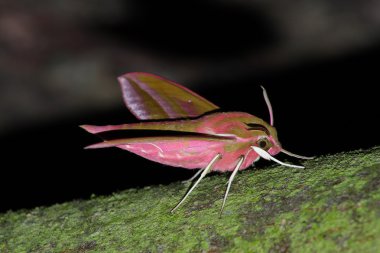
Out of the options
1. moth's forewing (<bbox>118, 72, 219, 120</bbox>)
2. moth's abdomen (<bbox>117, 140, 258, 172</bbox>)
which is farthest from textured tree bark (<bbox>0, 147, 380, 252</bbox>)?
moth's forewing (<bbox>118, 72, 219, 120</bbox>)

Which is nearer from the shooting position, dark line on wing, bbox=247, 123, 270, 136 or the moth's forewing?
dark line on wing, bbox=247, 123, 270, 136

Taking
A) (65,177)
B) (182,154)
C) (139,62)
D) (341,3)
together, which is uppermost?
(341,3)

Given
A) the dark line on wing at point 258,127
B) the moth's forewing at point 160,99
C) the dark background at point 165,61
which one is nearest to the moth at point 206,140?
the dark line on wing at point 258,127

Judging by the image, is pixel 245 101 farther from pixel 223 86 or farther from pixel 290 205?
pixel 290 205

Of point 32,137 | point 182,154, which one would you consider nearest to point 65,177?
point 32,137

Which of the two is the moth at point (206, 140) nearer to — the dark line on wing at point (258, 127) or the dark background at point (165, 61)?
the dark line on wing at point (258, 127)

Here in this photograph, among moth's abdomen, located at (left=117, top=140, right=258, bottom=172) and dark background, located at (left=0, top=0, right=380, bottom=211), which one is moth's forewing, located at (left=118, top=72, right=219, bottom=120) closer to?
moth's abdomen, located at (left=117, top=140, right=258, bottom=172)
